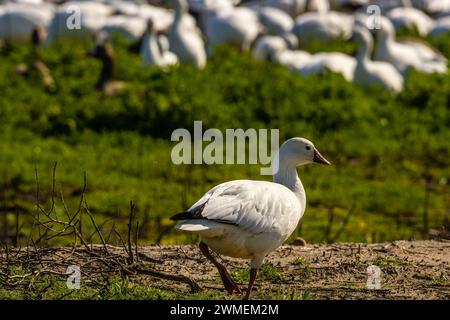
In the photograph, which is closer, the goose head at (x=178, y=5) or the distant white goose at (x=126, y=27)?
the goose head at (x=178, y=5)

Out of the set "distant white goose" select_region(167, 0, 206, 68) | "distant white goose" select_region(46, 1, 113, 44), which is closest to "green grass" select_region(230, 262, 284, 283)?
"distant white goose" select_region(167, 0, 206, 68)

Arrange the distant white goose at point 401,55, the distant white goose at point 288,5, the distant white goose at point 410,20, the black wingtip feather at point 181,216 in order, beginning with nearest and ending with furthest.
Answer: the black wingtip feather at point 181,216, the distant white goose at point 401,55, the distant white goose at point 410,20, the distant white goose at point 288,5

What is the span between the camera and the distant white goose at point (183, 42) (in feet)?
62.1

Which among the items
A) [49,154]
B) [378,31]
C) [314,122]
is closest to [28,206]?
[49,154]

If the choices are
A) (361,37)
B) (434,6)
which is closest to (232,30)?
(361,37)

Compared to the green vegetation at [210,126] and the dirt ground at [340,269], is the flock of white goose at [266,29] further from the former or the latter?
the dirt ground at [340,269]

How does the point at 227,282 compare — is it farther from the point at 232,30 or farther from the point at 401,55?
the point at 232,30

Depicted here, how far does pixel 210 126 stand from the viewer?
15258mm

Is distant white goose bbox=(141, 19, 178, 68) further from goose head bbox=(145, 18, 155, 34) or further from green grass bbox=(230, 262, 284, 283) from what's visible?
green grass bbox=(230, 262, 284, 283)

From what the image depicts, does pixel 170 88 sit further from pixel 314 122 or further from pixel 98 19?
pixel 98 19

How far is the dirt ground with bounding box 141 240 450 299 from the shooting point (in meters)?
7.88

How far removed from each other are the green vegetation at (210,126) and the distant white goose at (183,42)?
61 cm

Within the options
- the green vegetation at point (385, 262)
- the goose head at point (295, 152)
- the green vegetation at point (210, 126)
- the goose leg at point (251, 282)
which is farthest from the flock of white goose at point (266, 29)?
the goose leg at point (251, 282)

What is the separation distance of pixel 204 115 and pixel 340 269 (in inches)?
277
